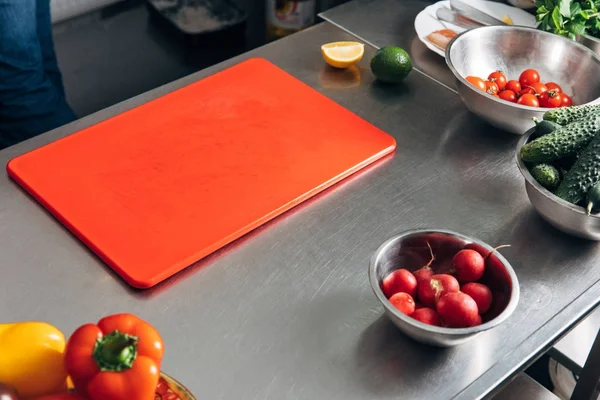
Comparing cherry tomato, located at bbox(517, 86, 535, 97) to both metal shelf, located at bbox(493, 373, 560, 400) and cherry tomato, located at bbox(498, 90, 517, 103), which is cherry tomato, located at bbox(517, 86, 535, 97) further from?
metal shelf, located at bbox(493, 373, 560, 400)

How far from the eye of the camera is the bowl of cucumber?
3.63 feet

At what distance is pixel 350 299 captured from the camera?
3.48ft

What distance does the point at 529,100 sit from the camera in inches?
53.6

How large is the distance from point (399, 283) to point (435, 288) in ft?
0.16

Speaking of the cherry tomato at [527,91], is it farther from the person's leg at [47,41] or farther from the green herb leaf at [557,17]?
the person's leg at [47,41]

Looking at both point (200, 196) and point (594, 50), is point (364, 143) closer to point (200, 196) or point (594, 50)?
point (200, 196)

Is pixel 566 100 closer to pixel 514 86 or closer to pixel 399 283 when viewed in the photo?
pixel 514 86

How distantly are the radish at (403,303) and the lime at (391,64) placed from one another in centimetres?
61

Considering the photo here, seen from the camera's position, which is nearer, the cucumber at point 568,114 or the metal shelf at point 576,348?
the cucumber at point 568,114

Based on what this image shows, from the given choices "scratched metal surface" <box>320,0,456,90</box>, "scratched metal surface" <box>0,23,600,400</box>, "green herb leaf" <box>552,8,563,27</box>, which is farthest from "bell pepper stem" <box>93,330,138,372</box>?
"green herb leaf" <box>552,8,563,27</box>

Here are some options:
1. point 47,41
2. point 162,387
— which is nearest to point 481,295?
point 162,387

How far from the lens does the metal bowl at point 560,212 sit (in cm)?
111

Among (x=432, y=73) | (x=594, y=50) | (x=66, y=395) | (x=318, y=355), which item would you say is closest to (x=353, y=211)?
(x=318, y=355)

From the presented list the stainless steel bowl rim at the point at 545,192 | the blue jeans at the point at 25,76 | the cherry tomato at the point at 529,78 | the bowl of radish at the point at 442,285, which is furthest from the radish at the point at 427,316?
the blue jeans at the point at 25,76
